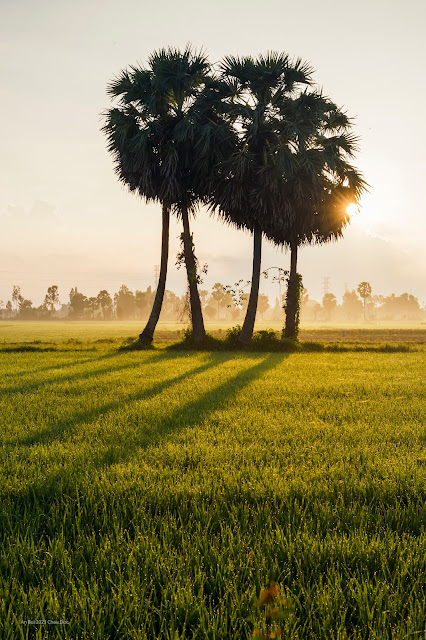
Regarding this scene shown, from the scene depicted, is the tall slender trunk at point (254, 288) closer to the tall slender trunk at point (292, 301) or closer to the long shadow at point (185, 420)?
the tall slender trunk at point (292, 301)

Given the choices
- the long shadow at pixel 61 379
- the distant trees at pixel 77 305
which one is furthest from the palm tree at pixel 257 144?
the distant trees at pixel 77 305

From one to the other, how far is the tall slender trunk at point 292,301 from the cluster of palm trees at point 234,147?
2.32m

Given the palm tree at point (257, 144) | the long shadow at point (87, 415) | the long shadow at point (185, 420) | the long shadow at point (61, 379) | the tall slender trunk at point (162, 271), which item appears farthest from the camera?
the tall slender trunk at point (162, 271)

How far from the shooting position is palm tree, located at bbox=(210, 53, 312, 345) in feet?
62.6

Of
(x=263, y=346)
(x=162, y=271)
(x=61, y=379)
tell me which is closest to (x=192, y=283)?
(x=162, y=271)

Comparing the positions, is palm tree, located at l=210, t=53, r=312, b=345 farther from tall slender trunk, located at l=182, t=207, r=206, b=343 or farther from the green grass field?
the green grass field

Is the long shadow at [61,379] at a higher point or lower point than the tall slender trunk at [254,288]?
lower

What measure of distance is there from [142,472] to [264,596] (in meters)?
2.20

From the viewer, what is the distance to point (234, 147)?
2014 centimetres

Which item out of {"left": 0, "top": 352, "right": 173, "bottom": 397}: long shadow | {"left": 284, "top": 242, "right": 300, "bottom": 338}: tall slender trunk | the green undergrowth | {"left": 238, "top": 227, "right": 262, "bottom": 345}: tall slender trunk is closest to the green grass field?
{"left": 0, "top": 352, "right": 173, "bottom": 397}: long shadow

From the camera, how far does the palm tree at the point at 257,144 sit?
19094mm

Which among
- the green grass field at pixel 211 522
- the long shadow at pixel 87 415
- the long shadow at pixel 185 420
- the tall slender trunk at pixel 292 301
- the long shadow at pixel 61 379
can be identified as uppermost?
the tall slender trunk at pixel 292 301

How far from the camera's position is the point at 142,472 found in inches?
151

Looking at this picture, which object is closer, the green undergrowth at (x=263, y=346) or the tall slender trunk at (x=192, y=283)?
the green undergrowth at (x=263, y=346)
